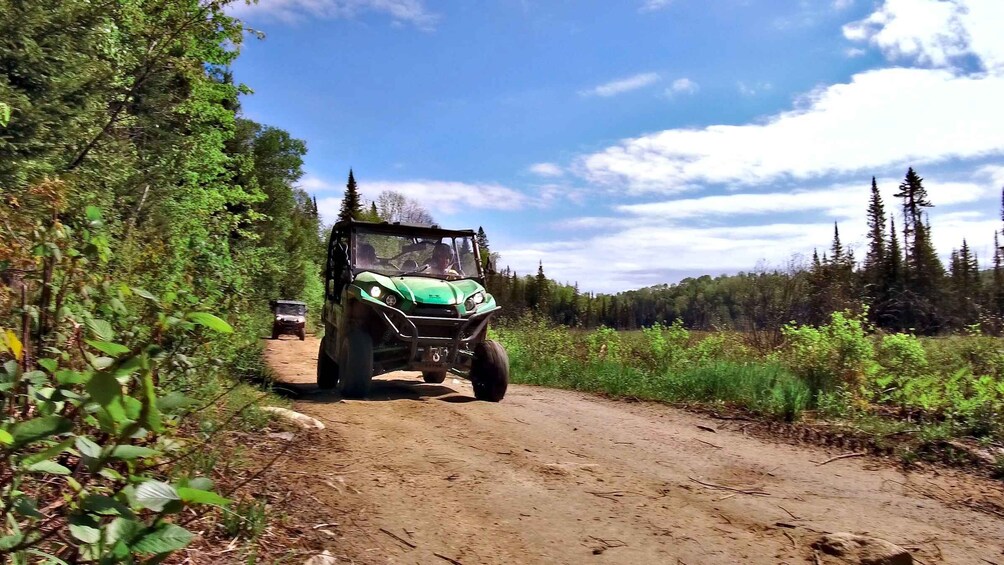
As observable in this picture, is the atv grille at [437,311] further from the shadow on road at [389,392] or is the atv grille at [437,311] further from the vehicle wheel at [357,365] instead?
the shadow on road at [389,392]

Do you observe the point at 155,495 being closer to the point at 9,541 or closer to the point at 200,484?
the point at 200,484

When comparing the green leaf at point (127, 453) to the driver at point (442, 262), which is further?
the driver at point (442, 262)

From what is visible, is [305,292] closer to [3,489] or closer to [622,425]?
[622,425]

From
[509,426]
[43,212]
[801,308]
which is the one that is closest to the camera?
[43,212]

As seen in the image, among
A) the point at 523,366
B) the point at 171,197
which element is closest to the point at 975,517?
the point at 523,366

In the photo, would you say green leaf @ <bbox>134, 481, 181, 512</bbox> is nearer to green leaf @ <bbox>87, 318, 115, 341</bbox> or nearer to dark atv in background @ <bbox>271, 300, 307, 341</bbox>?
green leaf @ <bbox>87, 318, 115, 341</bbox>

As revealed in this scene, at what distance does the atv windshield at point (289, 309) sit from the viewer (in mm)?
31875

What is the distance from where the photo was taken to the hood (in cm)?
815

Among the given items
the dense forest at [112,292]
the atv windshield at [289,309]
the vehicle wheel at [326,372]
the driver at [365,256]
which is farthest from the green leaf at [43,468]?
the atv windshield at [289,309]

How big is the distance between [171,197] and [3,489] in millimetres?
18530

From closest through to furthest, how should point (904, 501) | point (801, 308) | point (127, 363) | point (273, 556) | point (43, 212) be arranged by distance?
point (127, 363) → point (273, 556) → point (43, 212) → point (904, 501) → point (801, 308)

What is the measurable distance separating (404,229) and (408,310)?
1.76m

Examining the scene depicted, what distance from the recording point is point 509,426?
672cm

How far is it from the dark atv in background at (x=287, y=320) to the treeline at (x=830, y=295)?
34.9 ft
